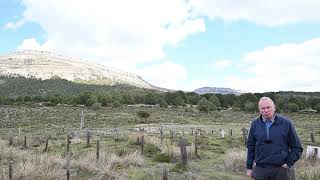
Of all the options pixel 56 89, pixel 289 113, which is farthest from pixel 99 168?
pixel 56 89

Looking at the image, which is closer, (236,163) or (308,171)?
(308,171)

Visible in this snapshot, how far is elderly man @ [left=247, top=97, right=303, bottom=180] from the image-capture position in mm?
6625

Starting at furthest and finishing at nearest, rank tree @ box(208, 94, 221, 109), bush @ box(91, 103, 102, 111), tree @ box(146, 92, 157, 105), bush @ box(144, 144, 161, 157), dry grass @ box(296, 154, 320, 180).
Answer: tree @ box(146, 92, 157, 105) < tree @ box(208, 94, 221, 109) < bush @ box(91, 103, 102, 111) < bush @ box(144, 144, 161, 157) < dry grass @ box(296, 154, 320, 180)

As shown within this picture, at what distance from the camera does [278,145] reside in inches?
261

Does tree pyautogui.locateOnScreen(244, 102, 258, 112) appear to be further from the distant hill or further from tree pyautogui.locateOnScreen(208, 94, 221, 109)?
the distant hill

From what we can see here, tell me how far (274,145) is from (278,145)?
60 mm

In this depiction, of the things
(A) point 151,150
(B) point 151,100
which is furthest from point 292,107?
(A) point 151,150

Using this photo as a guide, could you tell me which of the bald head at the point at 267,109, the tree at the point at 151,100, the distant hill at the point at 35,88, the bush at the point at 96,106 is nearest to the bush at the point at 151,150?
the bald head at the point at 267,109

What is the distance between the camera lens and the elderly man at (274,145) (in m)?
6.62

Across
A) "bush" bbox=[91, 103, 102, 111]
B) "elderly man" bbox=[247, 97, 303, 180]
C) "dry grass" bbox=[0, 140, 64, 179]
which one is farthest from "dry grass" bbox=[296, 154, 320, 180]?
"bush" bbox=[91, 103, 102, 111]

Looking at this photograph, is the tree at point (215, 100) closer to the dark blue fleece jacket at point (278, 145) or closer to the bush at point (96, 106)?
the bush at point (96, 106)

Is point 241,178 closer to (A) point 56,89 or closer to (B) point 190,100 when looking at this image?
(B) point 190,100

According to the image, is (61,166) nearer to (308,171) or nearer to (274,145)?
Answer: (308,171)

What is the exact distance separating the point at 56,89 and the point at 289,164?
140 meters
